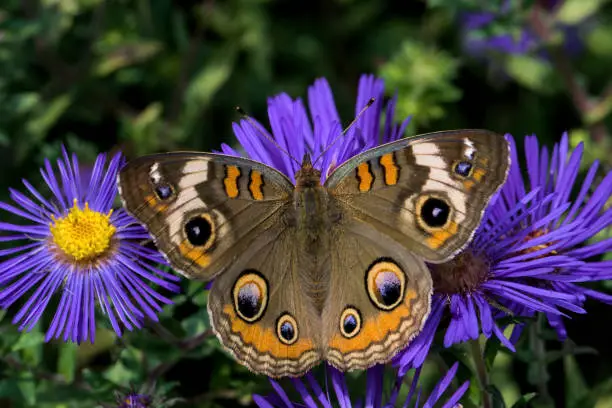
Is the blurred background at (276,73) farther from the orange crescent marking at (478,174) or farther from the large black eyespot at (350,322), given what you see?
the orange crescent marking at (478,174)

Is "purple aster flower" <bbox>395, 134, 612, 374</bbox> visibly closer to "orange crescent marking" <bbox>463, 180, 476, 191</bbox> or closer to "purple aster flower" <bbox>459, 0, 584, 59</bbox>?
"orange crescent marking" <bbox>463, 180, 476, 191</bbox>

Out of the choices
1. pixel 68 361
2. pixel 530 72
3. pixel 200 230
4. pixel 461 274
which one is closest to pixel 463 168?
pixel 461 274

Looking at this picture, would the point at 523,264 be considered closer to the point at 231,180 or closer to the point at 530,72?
the point at 231,180

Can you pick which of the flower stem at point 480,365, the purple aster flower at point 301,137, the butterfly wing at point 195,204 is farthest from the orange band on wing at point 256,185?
the flower stem at point 480,365

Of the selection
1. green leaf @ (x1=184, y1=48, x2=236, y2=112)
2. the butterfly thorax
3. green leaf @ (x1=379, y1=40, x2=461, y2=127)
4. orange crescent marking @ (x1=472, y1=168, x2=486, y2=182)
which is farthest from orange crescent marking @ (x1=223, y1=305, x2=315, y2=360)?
green leaf @ (x1=184, y1=48, x2=236, y2=112)

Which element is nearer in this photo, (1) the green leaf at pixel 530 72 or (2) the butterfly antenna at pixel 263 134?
(2) the butterfly antenna at pixel 263 134

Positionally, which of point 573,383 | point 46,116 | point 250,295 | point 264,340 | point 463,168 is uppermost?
point 46,116
